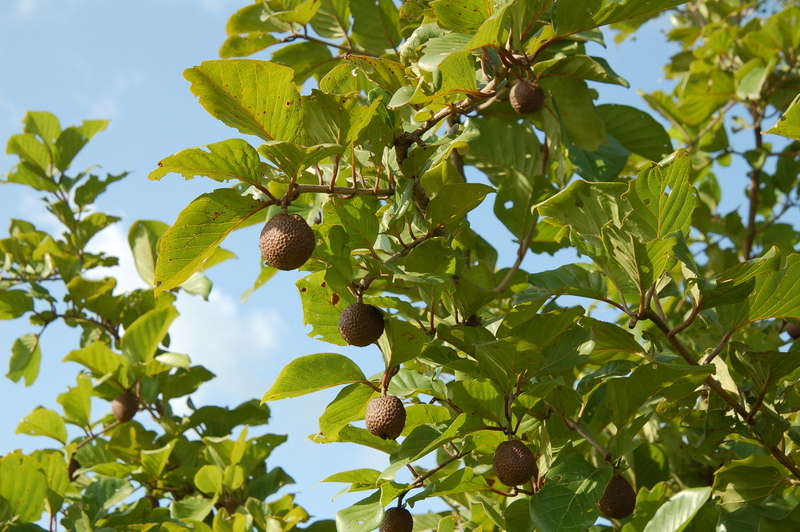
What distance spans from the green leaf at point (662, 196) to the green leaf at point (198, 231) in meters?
0.72

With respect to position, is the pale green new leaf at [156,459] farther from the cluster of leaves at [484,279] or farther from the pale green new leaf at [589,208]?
the pale green new leaf at [589,208]

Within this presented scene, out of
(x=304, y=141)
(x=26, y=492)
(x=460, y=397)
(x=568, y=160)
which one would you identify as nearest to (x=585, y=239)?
(x=460, y=397)

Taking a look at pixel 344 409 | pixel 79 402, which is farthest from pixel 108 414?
pixel 344 409

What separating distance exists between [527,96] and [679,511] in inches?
39.0

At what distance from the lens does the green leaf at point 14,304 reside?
3.21 meters

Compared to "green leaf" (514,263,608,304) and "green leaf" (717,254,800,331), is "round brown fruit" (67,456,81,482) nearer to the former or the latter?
"green leaf" (514,263,608,304)

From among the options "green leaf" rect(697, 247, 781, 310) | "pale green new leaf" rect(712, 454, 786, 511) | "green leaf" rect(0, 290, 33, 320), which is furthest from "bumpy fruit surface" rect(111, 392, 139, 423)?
"green leaf" rect(697, 247, 781, 310)

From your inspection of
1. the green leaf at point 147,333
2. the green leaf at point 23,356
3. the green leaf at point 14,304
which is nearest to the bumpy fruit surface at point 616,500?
the green leaf at point 147,333

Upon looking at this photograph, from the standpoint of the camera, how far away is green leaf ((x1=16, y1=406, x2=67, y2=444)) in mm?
2799

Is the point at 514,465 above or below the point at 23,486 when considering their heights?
below

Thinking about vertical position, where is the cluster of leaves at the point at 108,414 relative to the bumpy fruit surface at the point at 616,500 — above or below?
above

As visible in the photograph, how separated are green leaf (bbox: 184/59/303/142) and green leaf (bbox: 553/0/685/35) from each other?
708mm

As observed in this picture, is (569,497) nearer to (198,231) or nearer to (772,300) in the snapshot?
(772,300)

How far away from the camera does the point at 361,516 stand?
1.41 metres
